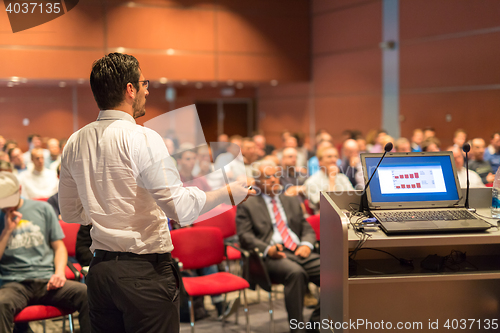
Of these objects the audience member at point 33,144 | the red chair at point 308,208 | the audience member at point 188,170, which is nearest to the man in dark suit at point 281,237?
the red chair at point 308,208

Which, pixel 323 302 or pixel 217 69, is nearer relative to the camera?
pixel 323 302

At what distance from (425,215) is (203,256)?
2.01 meters

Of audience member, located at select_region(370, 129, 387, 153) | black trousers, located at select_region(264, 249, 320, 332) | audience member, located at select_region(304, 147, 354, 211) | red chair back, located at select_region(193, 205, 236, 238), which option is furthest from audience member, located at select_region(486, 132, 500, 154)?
red chair back, located at select_region(193, 205, 236, 238)

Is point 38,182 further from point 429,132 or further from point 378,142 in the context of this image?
point 429,132

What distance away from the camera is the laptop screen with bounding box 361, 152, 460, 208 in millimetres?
2262

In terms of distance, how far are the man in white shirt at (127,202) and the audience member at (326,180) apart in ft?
10.9

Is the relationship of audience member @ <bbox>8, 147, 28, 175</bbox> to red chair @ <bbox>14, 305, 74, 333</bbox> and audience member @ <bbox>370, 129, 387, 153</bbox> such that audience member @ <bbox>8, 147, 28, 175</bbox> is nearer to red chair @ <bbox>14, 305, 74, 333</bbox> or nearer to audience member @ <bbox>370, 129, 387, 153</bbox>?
red chair @ <bbox>14, 305, 74, 333</bbox>

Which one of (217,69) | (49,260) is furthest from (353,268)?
(217,69)

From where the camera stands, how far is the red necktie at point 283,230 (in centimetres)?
380

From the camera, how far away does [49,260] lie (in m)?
3.15

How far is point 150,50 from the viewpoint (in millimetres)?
8648

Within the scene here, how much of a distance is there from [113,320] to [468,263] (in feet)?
5.43

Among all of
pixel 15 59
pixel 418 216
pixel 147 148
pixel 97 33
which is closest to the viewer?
pixel 147 148

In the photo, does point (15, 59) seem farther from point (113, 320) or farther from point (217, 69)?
point (113, 320)
